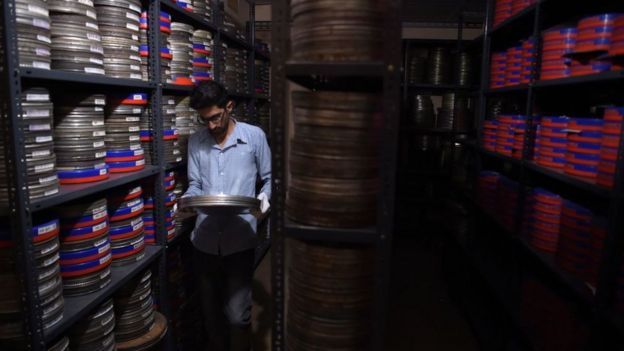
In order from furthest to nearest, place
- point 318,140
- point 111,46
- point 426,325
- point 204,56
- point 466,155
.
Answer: point 466,155, point 426,325, point 204,56, point 111,46, point 318,140

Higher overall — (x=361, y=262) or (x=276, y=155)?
(x=276, y=155)

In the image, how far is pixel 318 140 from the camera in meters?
1.68

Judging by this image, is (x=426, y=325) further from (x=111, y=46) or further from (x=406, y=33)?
(x=406, y=33)

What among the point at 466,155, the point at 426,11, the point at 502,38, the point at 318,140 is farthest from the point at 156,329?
the point at 426,11

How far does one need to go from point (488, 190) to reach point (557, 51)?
61.8 inches

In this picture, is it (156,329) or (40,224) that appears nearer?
(40,224)

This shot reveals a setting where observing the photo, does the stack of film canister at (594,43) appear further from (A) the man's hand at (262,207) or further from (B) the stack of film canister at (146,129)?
(B) the stack of film canister at (146,129)

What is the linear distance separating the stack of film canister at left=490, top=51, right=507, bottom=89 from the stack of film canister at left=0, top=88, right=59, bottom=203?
361 centimetres

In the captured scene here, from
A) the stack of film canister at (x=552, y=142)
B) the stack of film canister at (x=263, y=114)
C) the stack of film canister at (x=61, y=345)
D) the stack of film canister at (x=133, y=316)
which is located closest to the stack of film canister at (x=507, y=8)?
the stack of film canister at (x=552, y=142)

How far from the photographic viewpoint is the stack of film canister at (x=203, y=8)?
12.5ft

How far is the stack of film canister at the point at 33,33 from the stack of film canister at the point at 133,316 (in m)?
1.58

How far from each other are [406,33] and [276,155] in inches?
270

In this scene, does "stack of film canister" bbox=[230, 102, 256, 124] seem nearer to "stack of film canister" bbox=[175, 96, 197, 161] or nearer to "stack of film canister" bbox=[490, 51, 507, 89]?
"stack of film canister" bbox=[175, 96, 197, 161]

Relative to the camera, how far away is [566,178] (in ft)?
8.54
